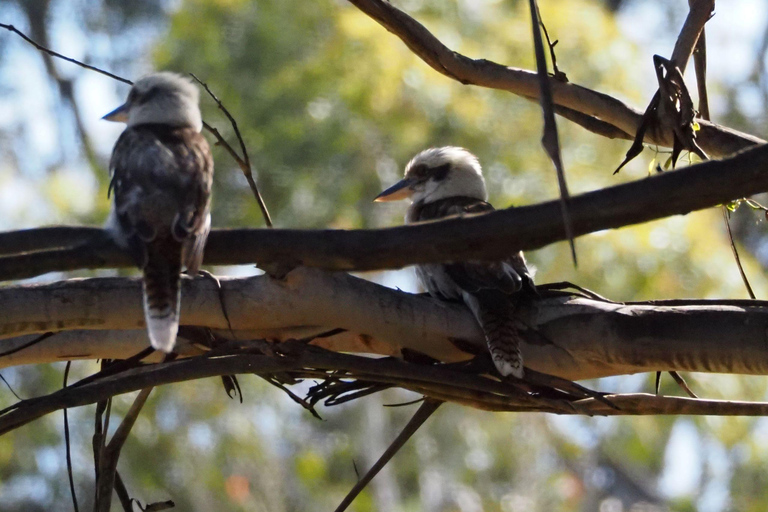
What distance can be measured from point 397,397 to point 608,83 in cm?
295

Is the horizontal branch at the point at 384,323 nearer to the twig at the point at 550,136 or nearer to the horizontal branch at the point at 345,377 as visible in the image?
the horizontal branch at the point at 345,377

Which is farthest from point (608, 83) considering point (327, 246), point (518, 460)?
point (327, 246)

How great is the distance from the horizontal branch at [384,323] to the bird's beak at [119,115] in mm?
919

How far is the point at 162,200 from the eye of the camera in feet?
7.58

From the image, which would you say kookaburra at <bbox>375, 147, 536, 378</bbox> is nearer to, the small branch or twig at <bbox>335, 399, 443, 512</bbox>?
the small branch

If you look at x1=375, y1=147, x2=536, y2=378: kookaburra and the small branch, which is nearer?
the small branch

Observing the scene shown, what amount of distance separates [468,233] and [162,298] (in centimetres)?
79

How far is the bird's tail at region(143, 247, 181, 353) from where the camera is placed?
6.66 ft

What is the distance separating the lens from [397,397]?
7.73 metres

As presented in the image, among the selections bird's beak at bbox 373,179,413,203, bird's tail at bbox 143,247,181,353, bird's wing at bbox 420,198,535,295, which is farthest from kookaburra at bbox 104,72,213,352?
bird's beak at bbox 373,179,413,203

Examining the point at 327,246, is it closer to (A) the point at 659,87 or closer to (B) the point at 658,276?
(A) the point at 659,87

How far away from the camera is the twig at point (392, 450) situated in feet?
7.64

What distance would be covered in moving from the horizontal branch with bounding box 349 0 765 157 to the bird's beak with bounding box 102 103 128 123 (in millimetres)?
948

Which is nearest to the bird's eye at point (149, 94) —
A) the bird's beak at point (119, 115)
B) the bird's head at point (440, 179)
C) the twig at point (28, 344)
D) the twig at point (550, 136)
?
the bird's beak at point (119, 115)
